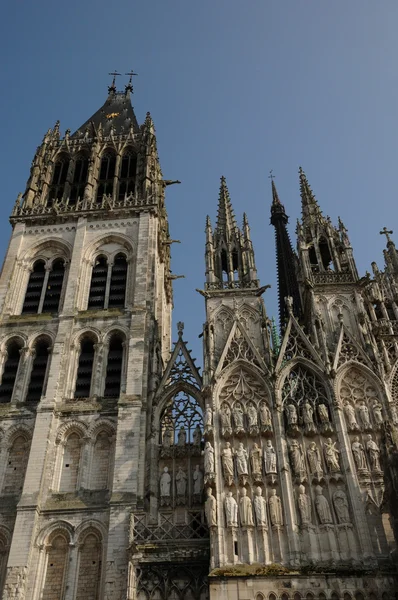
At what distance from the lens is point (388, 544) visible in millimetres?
18750

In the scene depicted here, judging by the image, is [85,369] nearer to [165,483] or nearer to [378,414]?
[165,483]

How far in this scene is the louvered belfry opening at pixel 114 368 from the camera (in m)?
24.9

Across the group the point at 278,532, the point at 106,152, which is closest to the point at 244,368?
the point at 278,532

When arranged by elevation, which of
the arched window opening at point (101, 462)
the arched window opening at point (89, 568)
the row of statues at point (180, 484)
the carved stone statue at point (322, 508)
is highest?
the arched window opening at point (101, 462)

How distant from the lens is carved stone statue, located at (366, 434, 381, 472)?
20316mm

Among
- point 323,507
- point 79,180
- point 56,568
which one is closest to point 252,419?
point 323,507

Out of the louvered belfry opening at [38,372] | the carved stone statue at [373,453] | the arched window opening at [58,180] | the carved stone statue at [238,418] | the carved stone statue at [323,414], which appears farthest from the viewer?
the arched window opening at [58,180]

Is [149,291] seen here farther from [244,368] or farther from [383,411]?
[383,411]

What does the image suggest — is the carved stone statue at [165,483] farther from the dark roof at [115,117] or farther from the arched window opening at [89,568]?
the dark roof at [115,117]

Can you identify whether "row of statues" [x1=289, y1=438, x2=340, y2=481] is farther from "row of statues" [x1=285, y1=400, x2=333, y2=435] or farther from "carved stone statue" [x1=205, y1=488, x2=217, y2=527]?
"carved stone statue" [x1=205, y1=488, x2=217, y2=527]

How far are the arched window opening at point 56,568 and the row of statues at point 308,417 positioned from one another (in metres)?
8.24

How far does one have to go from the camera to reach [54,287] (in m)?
29.2

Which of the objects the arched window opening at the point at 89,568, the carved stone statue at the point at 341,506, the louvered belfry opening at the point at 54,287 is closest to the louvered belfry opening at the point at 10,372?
the louvered belfry opening at the point at 54,287

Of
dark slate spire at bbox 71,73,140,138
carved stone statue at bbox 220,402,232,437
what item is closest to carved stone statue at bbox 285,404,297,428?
carved stone statue at bbox 220,402,232,437
